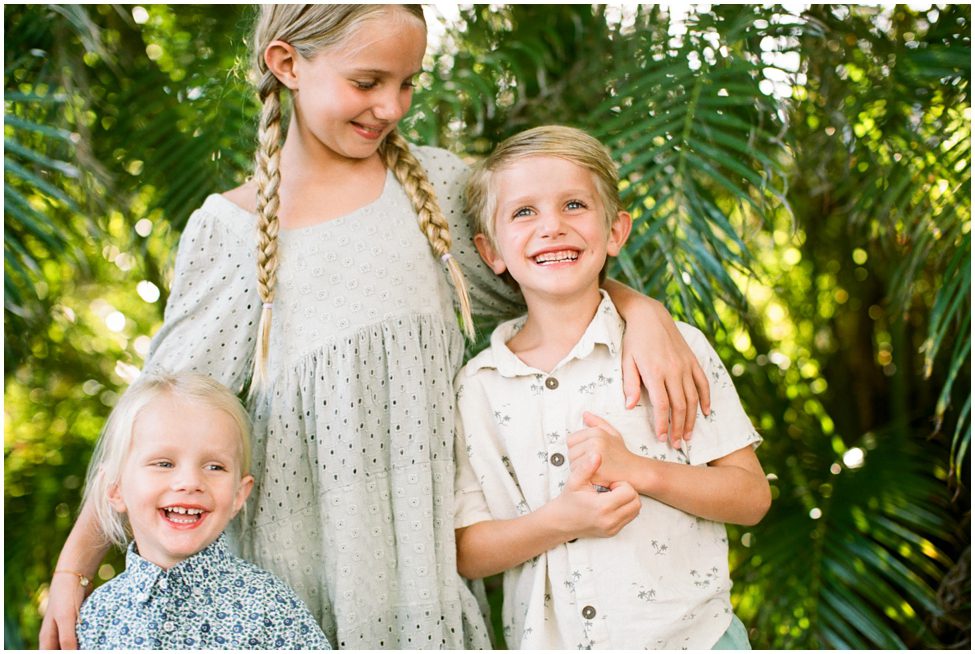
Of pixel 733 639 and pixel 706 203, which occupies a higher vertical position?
pixel 706 203

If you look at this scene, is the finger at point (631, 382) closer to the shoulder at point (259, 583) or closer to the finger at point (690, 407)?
the finger at point (690, 407)

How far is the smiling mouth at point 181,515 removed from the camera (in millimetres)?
1384

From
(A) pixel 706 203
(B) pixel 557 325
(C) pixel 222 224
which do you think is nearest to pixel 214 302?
(C) pixel 222 224

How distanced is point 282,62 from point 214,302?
400 mm

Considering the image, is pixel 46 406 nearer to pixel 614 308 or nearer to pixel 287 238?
pixel 287 238

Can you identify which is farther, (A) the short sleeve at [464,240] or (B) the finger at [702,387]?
(A) the short sleeve at [464,240]

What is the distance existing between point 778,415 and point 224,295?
5.03 feet

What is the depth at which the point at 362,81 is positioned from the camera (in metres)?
1.47

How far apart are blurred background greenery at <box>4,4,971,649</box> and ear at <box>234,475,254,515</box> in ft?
2.52

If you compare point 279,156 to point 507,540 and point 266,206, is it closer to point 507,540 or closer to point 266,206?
point 266,206

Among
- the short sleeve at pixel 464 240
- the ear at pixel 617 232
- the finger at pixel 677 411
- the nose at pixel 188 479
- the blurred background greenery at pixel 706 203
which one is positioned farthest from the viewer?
the blurred background greenery at pixel 706 203

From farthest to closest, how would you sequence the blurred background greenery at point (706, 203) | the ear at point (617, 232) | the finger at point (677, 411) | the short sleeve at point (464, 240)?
the blurred background greenery at point (706, 203), the short sleeve at point (464, 240), the ear at point (617, 232), the finger at point (677, 411)

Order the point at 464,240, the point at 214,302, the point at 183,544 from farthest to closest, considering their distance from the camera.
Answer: the point at 464,240
the point at 214,302
the point at 183,544

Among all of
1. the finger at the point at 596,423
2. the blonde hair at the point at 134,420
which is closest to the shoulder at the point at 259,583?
the blonde hair at the point at 134,420
